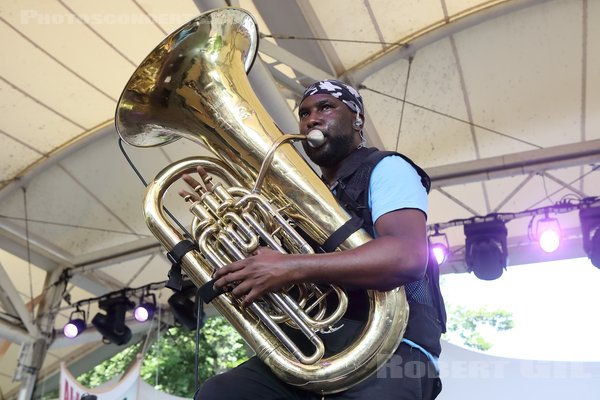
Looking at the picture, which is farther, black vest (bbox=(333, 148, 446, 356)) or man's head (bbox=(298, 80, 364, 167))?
man's head (bbox=(298, 80, 364, 167))

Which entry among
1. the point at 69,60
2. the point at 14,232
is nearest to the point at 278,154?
the point at 69,60

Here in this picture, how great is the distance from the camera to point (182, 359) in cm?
1564

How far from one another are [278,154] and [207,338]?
14544mm

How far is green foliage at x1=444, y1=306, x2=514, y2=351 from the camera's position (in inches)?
851

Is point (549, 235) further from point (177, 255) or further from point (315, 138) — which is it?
point (177, 255)

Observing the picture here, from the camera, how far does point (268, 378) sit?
187 centimetres

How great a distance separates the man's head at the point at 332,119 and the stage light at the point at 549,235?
4.74 meters

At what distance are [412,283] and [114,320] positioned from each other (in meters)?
7.41

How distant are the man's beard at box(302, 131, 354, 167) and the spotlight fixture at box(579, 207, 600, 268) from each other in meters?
4.59

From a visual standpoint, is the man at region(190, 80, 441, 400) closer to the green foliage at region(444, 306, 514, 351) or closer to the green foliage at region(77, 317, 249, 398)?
the green foliage at region(77, 317, 249, 398)

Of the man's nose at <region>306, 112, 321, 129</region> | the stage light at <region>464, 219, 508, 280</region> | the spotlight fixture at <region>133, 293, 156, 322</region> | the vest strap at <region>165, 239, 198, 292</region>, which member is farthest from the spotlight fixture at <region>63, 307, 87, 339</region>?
the man's nose at <region>306, 112, 321, 129</region>

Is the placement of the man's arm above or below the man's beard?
below

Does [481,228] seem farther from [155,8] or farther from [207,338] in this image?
[207,338]

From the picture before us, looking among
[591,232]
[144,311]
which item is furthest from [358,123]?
[144,311]
